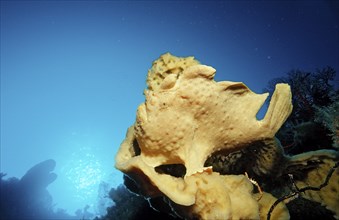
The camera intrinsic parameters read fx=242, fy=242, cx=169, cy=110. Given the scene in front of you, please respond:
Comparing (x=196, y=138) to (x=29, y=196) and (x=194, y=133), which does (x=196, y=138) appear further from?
(x=29, y=196)

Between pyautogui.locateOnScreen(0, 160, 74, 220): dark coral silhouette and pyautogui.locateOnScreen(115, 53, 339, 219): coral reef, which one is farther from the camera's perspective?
pyautogui.locateOnScreen(0, 160, 74, 220): dark coral silhouette

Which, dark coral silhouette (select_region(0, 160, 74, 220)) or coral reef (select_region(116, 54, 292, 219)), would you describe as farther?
dark coral silhouette (select_region(0, 160, 74, 220))

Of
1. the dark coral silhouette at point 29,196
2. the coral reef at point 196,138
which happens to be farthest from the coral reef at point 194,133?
the dark coral silhouette at point 29,196

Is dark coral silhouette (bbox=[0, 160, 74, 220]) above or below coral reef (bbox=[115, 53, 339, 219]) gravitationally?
above

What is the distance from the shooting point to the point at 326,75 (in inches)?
212

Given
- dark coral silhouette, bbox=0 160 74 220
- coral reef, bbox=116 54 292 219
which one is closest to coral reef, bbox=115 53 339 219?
coral reef, bbox=116 54 292 219

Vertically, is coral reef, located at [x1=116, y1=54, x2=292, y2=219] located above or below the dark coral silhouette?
below

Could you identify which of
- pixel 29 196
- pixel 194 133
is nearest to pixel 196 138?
pixel 194 133

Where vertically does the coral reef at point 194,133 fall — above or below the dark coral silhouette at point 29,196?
below

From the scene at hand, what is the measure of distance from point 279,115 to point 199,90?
0.83 metres

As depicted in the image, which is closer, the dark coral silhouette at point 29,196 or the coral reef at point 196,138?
the coral reef at point 196,138

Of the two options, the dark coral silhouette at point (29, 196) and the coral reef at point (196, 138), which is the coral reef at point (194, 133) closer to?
the coral reef at point (196, 138)

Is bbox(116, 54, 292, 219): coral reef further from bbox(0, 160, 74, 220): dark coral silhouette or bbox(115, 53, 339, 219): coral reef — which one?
bbox(0, 160, 74, 220): dark coral silhouette

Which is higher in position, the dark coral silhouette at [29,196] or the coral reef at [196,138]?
the dark coral silhouette at [29,196]
